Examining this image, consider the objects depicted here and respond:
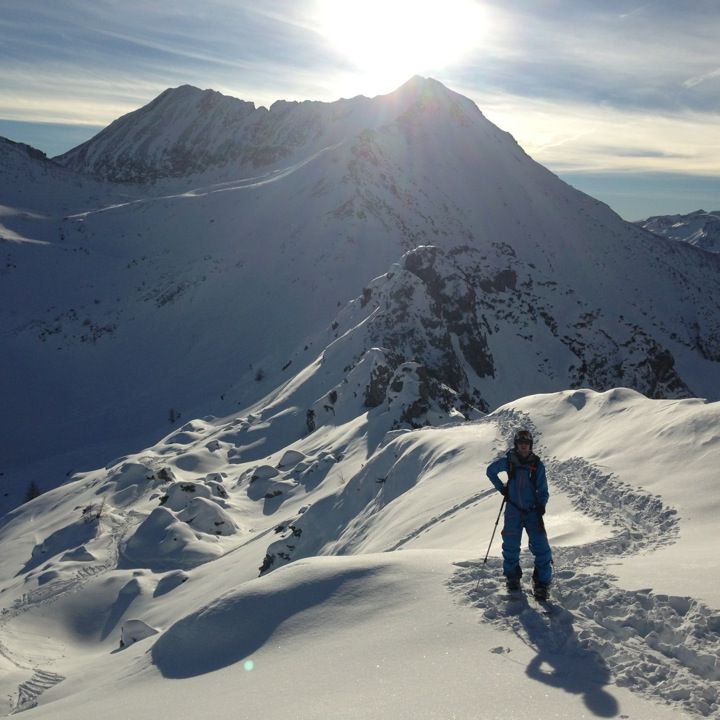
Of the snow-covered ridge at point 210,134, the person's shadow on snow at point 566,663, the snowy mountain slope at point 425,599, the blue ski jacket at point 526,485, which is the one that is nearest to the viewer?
the person's shadow on snow at point 566,663

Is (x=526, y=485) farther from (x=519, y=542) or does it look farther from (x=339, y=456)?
(x=339, y=456)

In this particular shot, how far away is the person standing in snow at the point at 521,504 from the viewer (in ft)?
22.9

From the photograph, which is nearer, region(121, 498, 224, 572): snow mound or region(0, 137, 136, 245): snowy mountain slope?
region(121, 498, 224, 572): snow mound

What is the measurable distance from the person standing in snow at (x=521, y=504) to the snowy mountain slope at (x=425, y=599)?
0.41 meters

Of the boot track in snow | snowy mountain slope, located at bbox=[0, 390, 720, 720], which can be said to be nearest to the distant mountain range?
snowy mountain slope, located at bbox=[0, 390, 720, 720]

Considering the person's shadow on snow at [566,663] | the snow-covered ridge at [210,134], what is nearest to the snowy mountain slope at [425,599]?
the person's shadow on snow at [566,663]

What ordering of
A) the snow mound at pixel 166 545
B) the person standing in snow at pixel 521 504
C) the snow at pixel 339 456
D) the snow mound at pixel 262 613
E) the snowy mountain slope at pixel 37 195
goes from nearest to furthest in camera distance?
the snow at pixel 339 456, the person standing in snow at pixel 521 504, the snow mound at pixel 262 613, the snow mound at pixel 166 545, the snowy mountain slope at pixel 37 195

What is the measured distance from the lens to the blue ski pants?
682 cm

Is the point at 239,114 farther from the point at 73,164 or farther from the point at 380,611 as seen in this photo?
the point at 380,611

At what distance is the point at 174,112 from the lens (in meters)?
175

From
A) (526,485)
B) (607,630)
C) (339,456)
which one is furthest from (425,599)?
(339,456)

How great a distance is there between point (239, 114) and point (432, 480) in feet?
553

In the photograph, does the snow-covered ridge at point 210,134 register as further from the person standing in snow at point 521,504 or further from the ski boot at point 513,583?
the ski boot at point 513,583

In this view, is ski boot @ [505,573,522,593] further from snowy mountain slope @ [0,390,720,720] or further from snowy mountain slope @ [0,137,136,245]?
snowy mountain slope @ [0,137,136,245]
